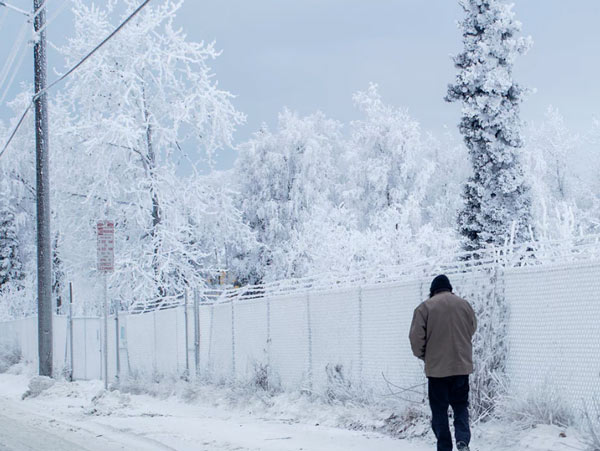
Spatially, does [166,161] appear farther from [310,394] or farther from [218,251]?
[310,394]

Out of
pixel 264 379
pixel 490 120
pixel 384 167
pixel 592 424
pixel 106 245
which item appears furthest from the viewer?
pixel 384 167

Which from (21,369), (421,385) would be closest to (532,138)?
(21,369)

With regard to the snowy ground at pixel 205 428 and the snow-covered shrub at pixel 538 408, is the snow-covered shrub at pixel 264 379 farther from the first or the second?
the snow-covered shrub at pixel 538 408

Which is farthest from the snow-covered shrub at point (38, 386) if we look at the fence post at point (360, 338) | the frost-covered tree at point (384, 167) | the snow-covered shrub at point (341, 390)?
the frost-covered tree at point (384, 167)

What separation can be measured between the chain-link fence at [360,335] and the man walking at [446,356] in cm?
107

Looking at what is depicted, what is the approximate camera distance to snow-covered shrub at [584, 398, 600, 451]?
7590mm

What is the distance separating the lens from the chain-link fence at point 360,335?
8.89 metres

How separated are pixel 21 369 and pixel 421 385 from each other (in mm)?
20323

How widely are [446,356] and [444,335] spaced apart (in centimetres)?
22

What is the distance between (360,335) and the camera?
42.3 feet

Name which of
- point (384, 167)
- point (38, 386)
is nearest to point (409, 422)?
point (38, 386)

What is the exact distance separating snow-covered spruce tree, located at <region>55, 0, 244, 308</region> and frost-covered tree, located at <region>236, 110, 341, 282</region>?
42.3 ft

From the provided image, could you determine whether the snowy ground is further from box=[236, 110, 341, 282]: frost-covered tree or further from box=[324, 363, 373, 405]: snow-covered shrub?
box=[236, 110, 341, 282]: frost-covered tree

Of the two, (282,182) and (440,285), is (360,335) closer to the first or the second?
(440,285)
